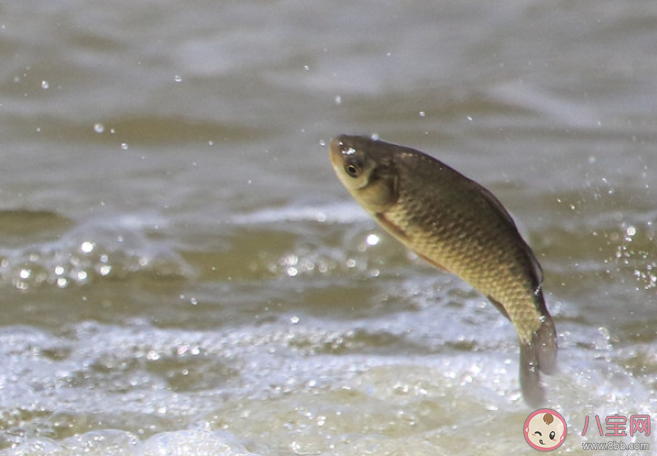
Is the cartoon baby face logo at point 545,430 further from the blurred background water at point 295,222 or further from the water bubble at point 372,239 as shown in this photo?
the water bubble at point 372,239

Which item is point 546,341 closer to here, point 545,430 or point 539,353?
point 539,353

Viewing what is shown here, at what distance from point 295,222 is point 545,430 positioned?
1.76 metres

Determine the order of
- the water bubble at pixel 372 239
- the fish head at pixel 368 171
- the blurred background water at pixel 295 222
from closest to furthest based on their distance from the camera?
the fish head at pixel 368 171 < the blurred background water at pixel 295 222 < the water bubble at pixel 372 239

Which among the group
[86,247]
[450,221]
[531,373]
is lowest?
[86,247]

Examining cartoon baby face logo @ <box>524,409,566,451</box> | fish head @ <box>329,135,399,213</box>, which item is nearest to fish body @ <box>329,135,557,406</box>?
fish head @ <box>329,135,399,213</box>

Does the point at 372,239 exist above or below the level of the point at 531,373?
below

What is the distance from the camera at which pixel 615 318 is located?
11.2 ft

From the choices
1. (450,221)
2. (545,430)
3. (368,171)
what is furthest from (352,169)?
(545,430)

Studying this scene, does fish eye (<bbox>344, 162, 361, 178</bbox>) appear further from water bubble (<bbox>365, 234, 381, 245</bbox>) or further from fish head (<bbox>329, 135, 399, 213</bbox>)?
water bubble (<bbox>365, 234, 381, 245</bbox>)

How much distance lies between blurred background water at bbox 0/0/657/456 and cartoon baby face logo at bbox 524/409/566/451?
3 cm

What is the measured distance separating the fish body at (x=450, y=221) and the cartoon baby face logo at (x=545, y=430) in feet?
1.22

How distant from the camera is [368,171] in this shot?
7.22 ft

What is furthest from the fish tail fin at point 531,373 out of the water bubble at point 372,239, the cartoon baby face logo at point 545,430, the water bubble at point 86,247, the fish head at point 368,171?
the water bubble at point 86,247

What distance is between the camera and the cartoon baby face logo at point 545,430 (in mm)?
2598
